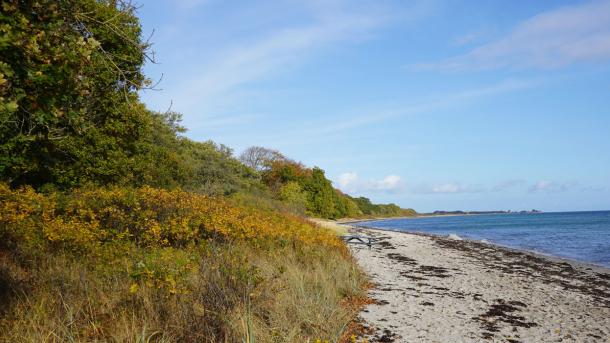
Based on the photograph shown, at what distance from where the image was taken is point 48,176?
51.5ft

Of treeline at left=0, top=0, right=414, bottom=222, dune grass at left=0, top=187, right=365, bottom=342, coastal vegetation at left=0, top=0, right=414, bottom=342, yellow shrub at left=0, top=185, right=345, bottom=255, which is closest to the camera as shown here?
treeline at left=0, top=0, right=414, bottom=222

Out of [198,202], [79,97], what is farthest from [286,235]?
[79,97]

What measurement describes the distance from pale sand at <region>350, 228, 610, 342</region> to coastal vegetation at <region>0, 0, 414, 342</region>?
1126 millimetres

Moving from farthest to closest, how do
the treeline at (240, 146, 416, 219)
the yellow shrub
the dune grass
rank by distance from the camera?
the treeline at (240, 146, 416, 219)
the yellow shrub
the dune grass

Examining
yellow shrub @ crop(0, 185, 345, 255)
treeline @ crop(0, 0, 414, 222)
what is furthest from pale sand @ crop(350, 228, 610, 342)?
treeline @ crop(0, 0, 414, 222)

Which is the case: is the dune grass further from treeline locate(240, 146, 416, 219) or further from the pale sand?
treeline locate(240, 146, 416, 219)

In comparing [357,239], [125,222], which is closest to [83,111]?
[125,222]

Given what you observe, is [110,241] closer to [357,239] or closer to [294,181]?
[357,239]

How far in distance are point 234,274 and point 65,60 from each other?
3.37 meters

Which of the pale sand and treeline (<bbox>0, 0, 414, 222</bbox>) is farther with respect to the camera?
the pale sand

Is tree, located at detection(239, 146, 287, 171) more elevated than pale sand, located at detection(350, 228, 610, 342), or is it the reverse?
tree, located at detection(239, 146, 287, 171)

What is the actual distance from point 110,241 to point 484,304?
949 centimetres

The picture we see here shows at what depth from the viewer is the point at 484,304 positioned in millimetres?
10086

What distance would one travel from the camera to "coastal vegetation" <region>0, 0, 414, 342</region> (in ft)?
12.9
